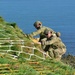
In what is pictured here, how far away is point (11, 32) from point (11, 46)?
2489 mm

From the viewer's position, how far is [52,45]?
63.8 feet

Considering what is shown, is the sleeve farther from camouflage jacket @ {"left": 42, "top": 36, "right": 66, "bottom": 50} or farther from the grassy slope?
the grassy slope

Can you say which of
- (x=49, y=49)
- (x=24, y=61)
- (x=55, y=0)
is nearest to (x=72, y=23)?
(x=49, y=49)

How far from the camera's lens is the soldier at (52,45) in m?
18.7

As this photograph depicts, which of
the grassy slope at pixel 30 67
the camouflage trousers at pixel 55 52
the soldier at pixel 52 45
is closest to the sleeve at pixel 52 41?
the soldier at pixel 52 45

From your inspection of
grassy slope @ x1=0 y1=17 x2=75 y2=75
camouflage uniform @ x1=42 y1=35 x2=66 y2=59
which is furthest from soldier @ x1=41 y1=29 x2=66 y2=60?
grassy slope @ x1=0 y1=17 x2=75 y2=75

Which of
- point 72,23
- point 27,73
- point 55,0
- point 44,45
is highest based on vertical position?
point 55,0

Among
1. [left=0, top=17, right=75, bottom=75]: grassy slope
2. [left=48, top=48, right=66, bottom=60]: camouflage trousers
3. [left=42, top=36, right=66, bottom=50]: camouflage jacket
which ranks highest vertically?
[left=42, top=36, right=66, bottom=50]: camouflage jacket

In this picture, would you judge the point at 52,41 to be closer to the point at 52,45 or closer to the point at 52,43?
the point at 52,43

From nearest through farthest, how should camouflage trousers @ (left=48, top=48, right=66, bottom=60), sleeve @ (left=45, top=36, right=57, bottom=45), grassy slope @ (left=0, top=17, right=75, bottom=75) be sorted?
grassy slope @ (left=0, top=17, right=75, bottom=75)
sleeve @ (left=45, top=36, right=57, bottom=45)
camouflage trousers @ (left=48, top=48, right=66, bottom=60)

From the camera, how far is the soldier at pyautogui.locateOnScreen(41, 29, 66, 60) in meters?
18.7

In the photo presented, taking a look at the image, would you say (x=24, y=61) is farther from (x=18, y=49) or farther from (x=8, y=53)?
(x=18, y=49)

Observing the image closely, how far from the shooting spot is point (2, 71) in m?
12.9

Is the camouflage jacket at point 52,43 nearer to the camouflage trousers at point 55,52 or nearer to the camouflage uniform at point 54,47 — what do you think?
the camouflage uniform at point 54,47
